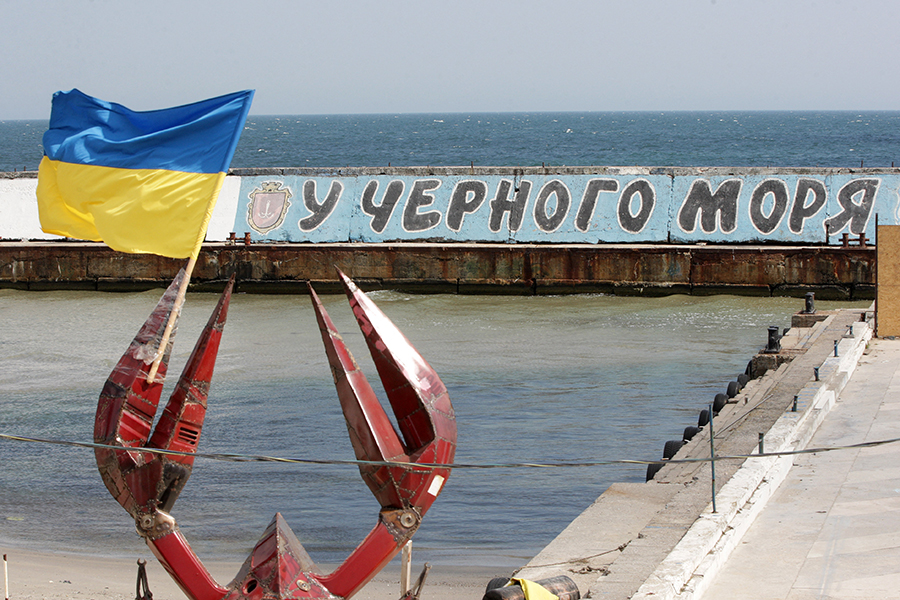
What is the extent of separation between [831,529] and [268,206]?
23683 mm

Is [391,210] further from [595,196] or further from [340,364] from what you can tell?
[340,364]

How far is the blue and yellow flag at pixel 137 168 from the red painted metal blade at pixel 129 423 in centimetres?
73

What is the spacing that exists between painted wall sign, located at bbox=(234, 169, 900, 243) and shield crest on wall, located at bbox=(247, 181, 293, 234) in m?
0.03

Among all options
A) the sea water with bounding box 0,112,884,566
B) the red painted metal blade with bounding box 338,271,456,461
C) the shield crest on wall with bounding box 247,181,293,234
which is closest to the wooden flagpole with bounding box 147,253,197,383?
the red painted metal blade with bounding box 338,271,456,461

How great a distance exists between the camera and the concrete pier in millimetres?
7840

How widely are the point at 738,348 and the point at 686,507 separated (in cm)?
1372

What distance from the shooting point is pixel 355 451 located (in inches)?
259

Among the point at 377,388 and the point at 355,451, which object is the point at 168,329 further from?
the point at 377,388

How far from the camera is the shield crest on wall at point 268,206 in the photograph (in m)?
30.3

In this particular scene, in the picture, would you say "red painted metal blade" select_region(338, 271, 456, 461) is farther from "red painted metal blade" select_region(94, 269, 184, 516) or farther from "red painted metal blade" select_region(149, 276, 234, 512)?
"red painted metal blade" select_region(94, 269, 184, 516)

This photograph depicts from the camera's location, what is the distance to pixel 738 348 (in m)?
22.5

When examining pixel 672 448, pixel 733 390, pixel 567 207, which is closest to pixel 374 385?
pixel 733 390

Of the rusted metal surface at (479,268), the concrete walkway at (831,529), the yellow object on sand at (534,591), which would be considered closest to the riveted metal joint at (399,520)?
the yellow object on sand at (534,591)

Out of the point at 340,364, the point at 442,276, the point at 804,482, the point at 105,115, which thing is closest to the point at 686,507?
the point at 804,482
